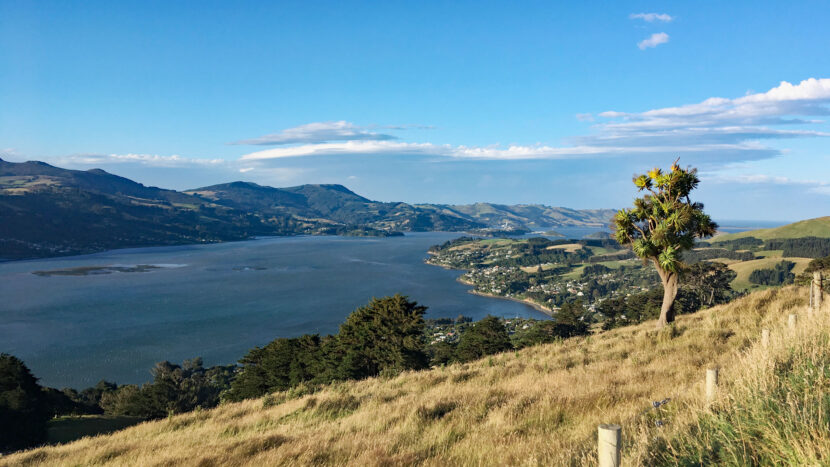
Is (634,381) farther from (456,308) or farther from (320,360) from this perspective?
(456,308)

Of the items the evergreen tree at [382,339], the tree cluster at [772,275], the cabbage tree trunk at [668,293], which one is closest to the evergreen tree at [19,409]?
the evergreen tree at [382,339]

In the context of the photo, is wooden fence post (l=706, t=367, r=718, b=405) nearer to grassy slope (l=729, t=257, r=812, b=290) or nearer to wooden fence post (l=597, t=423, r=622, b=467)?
wooden fence post (l=597, t=423, r=622, b=467)

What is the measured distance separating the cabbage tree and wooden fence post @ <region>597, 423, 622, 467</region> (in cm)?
1779

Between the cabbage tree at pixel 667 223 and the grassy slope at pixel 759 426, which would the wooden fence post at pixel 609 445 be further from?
the cabbage tree at pixel 667 223

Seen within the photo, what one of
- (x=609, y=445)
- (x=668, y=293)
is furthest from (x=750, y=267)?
(x=609, y=445)

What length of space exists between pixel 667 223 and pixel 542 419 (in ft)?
49.6

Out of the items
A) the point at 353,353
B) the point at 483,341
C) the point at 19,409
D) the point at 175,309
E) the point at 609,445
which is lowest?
the point at 175,309

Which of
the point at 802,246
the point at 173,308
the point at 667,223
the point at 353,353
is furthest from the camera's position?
the point at 802,246

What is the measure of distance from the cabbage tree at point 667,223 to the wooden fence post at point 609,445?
58.4 ft

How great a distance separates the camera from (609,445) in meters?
3.31

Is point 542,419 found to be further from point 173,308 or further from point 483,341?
point 173,308

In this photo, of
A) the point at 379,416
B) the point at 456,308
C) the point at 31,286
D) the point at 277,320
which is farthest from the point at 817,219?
the point at 31,286

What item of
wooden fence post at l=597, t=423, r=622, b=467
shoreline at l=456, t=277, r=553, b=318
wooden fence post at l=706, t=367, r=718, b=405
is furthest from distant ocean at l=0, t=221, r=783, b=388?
wooden fence post at l=597, t=423, r=622, b=467

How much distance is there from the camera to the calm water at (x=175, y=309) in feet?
269
